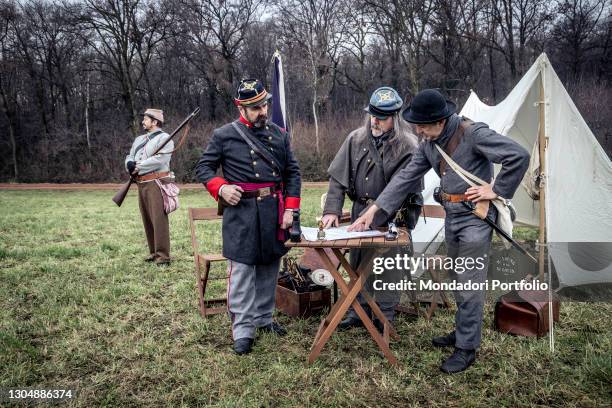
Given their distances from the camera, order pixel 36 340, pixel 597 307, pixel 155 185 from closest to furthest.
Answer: pixel 36 340 → pixel 597 307 → pixel 155 185

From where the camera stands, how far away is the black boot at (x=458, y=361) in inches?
122

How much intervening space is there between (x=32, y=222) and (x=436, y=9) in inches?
669

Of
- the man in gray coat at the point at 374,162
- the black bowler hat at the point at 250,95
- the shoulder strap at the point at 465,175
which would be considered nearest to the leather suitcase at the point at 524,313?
the man in gray coat at the point at 374,162

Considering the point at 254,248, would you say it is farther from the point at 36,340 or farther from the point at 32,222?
the point at 32,222

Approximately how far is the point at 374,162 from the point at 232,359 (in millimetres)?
1723

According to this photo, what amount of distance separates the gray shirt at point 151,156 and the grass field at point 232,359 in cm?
143

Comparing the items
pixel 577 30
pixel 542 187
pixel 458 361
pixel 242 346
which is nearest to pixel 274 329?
pixel 242 346

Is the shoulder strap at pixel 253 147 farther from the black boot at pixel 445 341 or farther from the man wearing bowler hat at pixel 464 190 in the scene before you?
the black boot at pixel 445 341

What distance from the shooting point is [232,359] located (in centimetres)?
335

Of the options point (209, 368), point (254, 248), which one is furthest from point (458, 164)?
point (209, 368)

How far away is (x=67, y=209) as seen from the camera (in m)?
11.7

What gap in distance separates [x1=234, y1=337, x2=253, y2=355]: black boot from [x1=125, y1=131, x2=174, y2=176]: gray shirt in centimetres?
314

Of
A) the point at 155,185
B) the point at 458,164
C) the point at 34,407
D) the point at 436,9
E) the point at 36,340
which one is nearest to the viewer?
the point at 34,407

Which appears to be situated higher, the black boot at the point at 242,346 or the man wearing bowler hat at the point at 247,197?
the man wearing bowler hat at the point at 247,197
